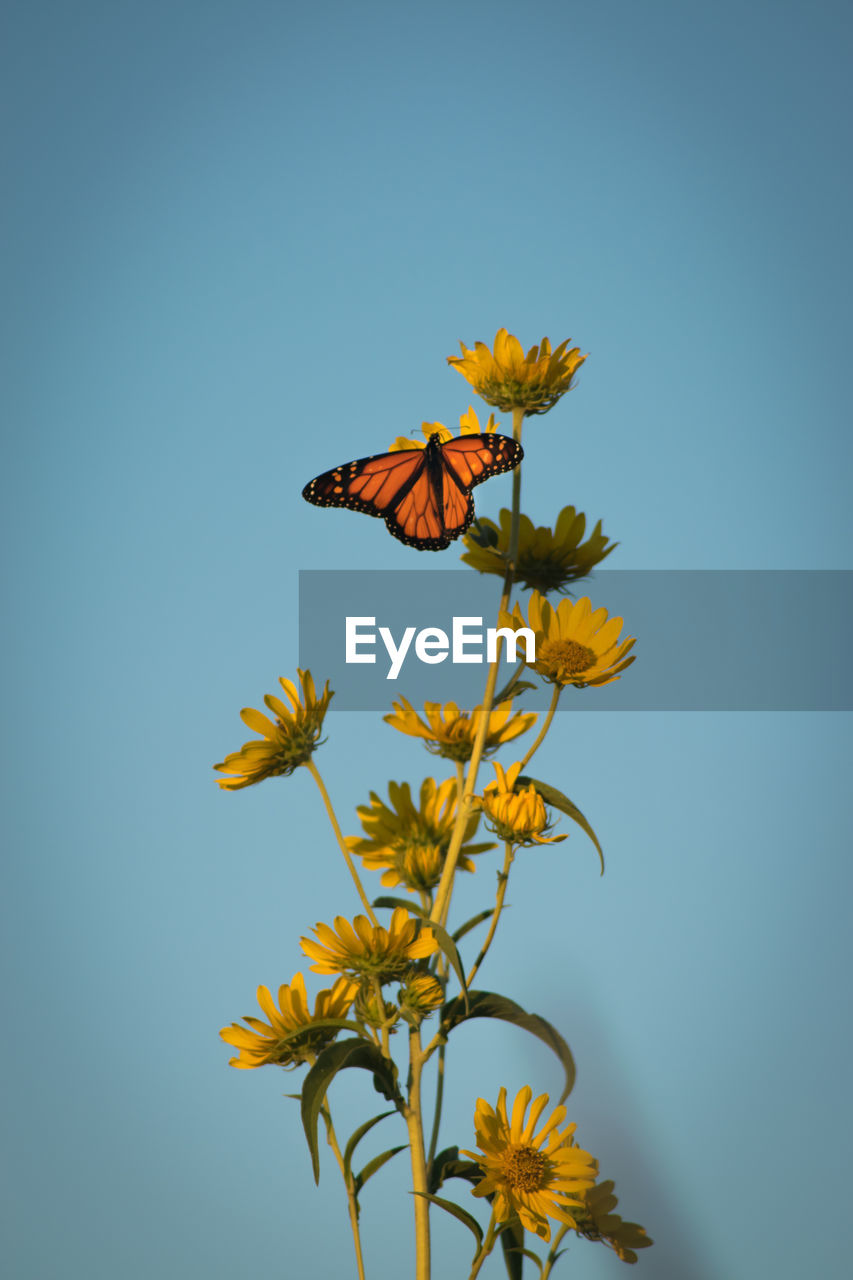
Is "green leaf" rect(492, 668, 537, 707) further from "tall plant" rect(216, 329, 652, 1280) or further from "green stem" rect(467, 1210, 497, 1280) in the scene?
"green stem" rect(467, 1210, 497, 1280)

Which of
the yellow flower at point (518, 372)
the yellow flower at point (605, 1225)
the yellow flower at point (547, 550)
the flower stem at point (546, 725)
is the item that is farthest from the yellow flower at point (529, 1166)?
the yellow flower at point (518, 372)

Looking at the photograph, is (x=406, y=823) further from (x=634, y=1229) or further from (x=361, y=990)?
(x=634, y=1229)

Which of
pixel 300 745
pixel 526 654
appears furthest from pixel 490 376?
pixel 300 745

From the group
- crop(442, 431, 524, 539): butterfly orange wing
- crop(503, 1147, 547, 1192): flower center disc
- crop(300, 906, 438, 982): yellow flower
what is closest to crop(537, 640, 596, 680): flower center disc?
crop(442, 431, 524, 539): butterfly orange wing

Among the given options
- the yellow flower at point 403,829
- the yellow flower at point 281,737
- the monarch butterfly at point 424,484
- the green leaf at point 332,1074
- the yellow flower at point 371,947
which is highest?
the monarch butterfly at point 424,484

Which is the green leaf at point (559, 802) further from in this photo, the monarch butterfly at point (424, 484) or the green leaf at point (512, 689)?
the monarch butterfly at point (424, 484)

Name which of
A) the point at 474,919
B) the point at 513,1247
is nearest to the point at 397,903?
the point at 474,919
